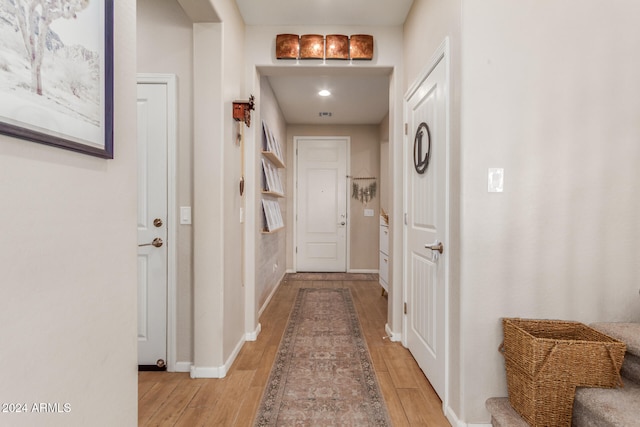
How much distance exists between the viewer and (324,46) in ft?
9.51

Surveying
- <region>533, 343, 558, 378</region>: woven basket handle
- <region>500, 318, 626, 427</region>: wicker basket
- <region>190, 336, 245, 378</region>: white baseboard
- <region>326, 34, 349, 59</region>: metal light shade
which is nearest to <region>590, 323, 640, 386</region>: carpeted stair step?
<region>500, 318, 626, 427</region>: wicker basket

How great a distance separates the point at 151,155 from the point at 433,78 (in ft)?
6.31

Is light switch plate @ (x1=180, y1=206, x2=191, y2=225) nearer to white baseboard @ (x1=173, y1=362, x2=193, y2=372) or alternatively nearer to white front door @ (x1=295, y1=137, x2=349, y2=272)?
white baseboard @ (x1=173, y1=362, x2=193, y2=372)

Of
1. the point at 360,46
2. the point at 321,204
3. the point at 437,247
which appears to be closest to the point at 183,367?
the point at 437,247

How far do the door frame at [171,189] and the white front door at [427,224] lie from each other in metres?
1.69

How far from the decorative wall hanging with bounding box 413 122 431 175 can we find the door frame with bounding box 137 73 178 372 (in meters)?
1.69

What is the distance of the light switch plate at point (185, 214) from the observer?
2.36m

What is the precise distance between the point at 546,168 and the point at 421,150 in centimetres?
83

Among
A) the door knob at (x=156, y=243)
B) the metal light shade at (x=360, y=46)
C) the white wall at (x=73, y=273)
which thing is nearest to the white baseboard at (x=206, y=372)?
the door knob at (x=156, y=243)

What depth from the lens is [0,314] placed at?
2.38 ft

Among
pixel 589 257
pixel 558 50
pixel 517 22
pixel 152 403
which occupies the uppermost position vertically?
pixel 517 22

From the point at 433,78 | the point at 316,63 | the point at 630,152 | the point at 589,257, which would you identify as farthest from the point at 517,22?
the point at 316,63

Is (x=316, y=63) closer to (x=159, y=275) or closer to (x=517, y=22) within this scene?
(x=517, y=22)

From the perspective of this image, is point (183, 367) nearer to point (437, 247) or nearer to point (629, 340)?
point (437, 247)
